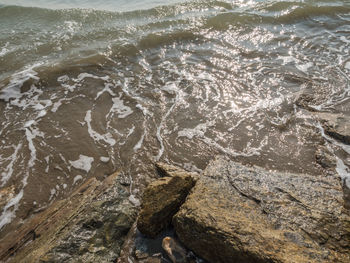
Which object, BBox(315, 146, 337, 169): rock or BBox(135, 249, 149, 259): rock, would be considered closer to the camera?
BBox(135, 249, 149, 259): rock

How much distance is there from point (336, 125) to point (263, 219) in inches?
132

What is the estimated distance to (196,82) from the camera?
712 centimetres

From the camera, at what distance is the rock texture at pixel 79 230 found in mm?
3037

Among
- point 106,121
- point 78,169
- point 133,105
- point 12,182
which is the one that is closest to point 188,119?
point 133,105

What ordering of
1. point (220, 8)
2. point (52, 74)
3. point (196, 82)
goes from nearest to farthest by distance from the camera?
point (196, 82), point (52, 74), point (220, 8)

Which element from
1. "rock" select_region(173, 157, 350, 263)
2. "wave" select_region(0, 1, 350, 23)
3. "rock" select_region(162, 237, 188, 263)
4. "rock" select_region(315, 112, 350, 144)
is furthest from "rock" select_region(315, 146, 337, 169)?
"wave" select_region(0, 1, 350, 23)

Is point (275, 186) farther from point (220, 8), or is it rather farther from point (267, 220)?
point (220, 8)

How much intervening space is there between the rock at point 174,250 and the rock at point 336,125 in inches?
155

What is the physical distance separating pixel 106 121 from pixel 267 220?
4.25 m

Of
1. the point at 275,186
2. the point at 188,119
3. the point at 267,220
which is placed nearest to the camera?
the point at 267,220

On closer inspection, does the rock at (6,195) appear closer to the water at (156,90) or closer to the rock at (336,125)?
the water at (156,90)

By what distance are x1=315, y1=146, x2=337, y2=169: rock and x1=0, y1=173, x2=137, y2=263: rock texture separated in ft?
11.5

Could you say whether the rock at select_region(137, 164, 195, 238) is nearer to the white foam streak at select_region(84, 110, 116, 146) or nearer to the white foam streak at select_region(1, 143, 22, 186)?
the white foam streak at select_region(84, 110, 116, 146)

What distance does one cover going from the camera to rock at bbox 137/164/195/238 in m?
3.39
